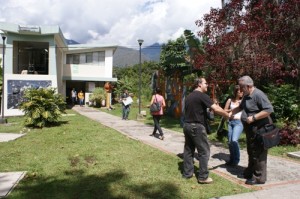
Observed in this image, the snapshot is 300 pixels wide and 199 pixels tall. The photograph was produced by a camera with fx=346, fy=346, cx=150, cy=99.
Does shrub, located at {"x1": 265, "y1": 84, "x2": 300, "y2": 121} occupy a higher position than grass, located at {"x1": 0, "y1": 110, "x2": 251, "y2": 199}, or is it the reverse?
shrub, located at {"x1": 265, "y1": 84, "x2": 300, "y2": 121}

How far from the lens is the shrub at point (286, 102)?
1049 cm

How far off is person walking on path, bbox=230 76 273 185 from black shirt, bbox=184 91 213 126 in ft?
2.13

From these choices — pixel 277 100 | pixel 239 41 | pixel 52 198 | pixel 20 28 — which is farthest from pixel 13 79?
pixel 52 198

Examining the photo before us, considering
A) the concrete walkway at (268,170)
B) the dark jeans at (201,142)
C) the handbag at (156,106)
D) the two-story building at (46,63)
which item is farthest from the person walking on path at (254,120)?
the two-story building at (46,63)

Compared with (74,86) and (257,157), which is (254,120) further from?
(74,86)

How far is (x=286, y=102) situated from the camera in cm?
Answer: 1060

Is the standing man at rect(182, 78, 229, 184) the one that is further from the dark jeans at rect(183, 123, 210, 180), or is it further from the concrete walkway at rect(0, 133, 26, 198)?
the concrete walkway at rect(0, 133, 26, 198)

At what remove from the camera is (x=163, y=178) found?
6.37 meters

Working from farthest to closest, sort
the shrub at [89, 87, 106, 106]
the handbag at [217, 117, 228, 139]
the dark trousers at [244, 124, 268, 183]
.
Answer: the shrub at [89, 87, 106, 106] < the handbag at [217, 117, 228, 139] < the dark trousers at [244, 124, 268, 183]

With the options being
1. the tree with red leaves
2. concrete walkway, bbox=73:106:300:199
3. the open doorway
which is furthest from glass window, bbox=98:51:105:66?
concrete walkway, bbox=73:106:300:199

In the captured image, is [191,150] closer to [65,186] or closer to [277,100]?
[65,186]

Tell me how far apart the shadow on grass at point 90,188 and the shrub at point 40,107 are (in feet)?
24.6

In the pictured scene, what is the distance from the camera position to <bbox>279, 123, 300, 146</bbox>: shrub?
951cm

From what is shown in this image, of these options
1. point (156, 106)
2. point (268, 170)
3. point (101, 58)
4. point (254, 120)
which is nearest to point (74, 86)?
point (101, 58)
